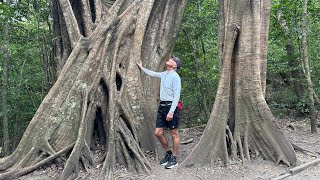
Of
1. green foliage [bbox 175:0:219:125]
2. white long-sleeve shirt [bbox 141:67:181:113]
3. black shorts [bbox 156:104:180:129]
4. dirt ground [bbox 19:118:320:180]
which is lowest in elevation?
dirt ground [bbox 19:118:320:180]

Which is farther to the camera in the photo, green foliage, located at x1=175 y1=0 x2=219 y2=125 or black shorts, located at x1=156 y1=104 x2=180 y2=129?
green foliage, located at x1=175 y1=0 x2=219 y2=125

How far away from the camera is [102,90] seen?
6652 millimetres

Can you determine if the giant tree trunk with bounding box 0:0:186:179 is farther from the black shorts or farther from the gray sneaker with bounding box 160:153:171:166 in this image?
the black shorts

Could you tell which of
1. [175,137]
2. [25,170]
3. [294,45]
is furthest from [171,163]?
[294,45]

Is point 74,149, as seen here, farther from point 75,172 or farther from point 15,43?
Answer: point 15,43

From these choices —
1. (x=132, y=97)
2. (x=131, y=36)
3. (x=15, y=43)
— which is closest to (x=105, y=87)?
(x=132, y=97)

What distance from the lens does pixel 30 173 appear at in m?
5.58

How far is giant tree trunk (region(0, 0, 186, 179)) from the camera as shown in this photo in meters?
5.82

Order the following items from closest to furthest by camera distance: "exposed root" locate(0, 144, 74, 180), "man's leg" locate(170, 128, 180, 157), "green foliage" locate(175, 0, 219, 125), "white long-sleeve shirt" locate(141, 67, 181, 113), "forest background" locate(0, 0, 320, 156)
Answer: "exposed root" locate(0, 144, 74, 180), "white long-sleeve shirt" locate(141, 67, 181, 113), "man's leg" locate(170, 128, 180, 157), "forest background" locate(0, 0, 320, 156), "green foliage" locate(175, 0, 219, 125)

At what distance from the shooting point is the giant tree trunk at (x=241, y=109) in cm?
612

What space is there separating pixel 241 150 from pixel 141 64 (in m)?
2.55

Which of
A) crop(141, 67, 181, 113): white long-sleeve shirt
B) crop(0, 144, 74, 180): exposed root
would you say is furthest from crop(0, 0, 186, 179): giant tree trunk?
crop(141, 67, 181, 113): white long-sleeve shirt

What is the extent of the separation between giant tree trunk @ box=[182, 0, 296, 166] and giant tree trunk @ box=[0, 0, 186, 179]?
1.20 meters

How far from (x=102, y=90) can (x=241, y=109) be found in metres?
2.61
